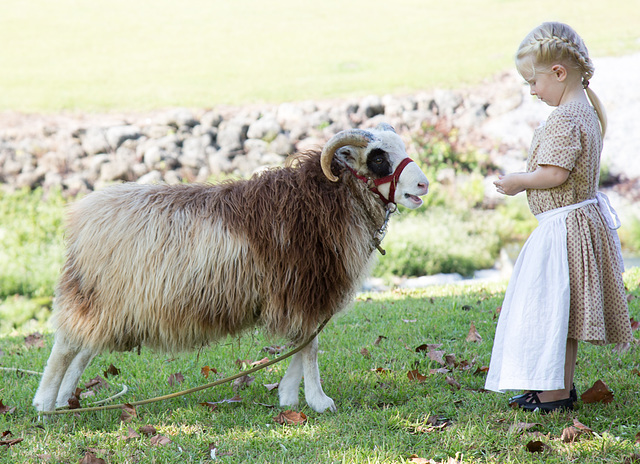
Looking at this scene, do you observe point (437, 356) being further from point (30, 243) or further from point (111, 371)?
point (30, 243)

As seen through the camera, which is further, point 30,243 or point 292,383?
point 30,243

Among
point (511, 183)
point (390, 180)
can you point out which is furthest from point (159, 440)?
point (511, 183)

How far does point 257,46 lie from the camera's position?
55.6 feet

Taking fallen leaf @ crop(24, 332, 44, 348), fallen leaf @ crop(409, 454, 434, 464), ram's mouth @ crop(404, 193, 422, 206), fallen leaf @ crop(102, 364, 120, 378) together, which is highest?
ram's mouth @ crop(404, 193, 422, 206)

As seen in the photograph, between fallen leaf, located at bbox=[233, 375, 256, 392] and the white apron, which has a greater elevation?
the white apron

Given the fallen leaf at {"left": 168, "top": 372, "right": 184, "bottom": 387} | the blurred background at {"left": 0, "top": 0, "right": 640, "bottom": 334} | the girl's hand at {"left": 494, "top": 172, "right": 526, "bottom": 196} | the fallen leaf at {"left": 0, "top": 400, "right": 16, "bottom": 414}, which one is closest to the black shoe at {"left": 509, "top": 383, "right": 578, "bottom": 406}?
the girl's hand at {"left": 494, "top": 172, "right": 526, "bottom": 196}

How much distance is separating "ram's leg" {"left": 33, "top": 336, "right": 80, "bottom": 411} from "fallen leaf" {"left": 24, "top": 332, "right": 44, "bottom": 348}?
207cm

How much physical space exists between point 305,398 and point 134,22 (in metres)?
16.5

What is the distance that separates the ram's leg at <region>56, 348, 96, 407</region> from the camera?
12.0 ft

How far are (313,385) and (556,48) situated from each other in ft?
7.86

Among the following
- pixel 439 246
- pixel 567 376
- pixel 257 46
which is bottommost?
pixel 439 246

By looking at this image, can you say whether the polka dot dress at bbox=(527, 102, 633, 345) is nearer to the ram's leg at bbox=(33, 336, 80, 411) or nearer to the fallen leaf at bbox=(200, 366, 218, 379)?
the fallen leaf at bbox=(200, 366, 218, 379)

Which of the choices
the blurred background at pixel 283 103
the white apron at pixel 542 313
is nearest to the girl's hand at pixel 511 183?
the white apron at pixel 542 313

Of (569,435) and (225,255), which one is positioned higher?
(225,255)
